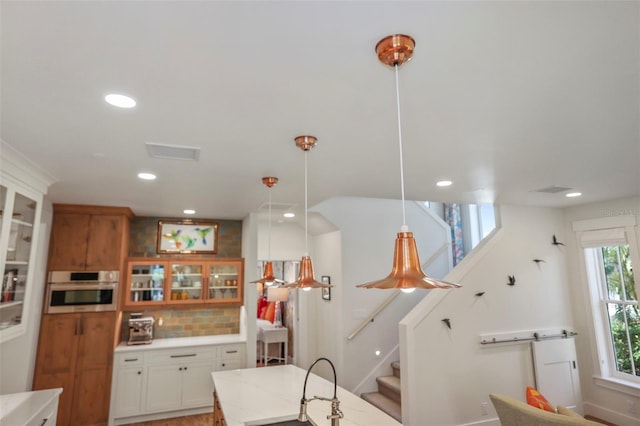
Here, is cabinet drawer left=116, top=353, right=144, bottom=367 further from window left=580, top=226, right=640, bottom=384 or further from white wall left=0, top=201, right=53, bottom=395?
window left=580, top=226, right=640, bottom=384

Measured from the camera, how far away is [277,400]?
2.64 meters

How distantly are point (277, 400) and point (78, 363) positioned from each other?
117 inches

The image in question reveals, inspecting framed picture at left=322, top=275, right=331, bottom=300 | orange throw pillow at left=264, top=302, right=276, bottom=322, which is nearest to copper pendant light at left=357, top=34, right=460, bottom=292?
framed picture at left=322, top=275, right=331, bottom=300

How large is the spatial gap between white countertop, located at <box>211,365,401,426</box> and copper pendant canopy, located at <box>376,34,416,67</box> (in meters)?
2.13

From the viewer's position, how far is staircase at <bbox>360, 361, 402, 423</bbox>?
432cm

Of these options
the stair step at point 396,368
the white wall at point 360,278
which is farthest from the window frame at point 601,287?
the stair step at point 396,368

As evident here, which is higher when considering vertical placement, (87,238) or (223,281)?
(87,238)

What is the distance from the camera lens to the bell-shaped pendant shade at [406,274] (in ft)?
3.77

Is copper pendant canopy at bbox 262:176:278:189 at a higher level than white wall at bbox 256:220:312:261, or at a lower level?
higher

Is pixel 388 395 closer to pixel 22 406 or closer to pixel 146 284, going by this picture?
pixel 146 284

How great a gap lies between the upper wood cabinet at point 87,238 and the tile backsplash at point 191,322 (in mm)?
1017

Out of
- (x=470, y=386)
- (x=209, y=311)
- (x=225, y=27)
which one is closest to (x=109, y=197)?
(x=209, y=311)

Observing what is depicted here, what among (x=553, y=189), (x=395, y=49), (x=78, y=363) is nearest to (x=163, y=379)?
(x=78, y=363)

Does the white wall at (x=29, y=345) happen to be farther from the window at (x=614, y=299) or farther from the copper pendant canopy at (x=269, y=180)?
the window at (x=614, y=299)
